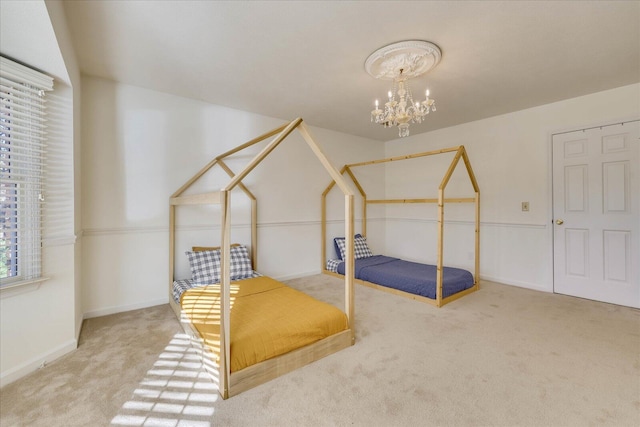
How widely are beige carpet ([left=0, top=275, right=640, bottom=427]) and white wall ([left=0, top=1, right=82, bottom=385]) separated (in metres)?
0.17

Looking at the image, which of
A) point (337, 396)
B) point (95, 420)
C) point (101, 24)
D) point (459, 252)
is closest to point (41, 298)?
point (95, 420)

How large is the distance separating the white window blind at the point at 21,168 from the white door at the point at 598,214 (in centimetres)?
523

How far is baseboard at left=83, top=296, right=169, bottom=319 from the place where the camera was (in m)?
2.80

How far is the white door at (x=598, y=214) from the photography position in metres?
3.07

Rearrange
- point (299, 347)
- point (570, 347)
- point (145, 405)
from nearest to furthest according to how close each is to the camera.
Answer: point (145, 405)
point (299, 347)
point (570, 347)

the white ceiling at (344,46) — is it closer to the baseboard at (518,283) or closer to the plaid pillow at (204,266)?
the plaid pillow at (204,266)

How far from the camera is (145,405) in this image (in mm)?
1582

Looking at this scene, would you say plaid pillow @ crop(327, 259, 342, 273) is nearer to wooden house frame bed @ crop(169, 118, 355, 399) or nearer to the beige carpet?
the beige carpet

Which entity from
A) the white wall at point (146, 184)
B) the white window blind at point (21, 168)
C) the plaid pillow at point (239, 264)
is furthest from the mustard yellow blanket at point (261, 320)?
the white window blind at point (21, 168)

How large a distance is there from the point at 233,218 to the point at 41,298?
1988 millimetres

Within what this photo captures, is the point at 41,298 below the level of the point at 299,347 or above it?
above

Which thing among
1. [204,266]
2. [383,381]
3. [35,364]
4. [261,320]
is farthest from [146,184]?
[383,381]

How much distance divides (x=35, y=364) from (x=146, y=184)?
1789 millimetres

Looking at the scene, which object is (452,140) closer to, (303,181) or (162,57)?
(303,181)
